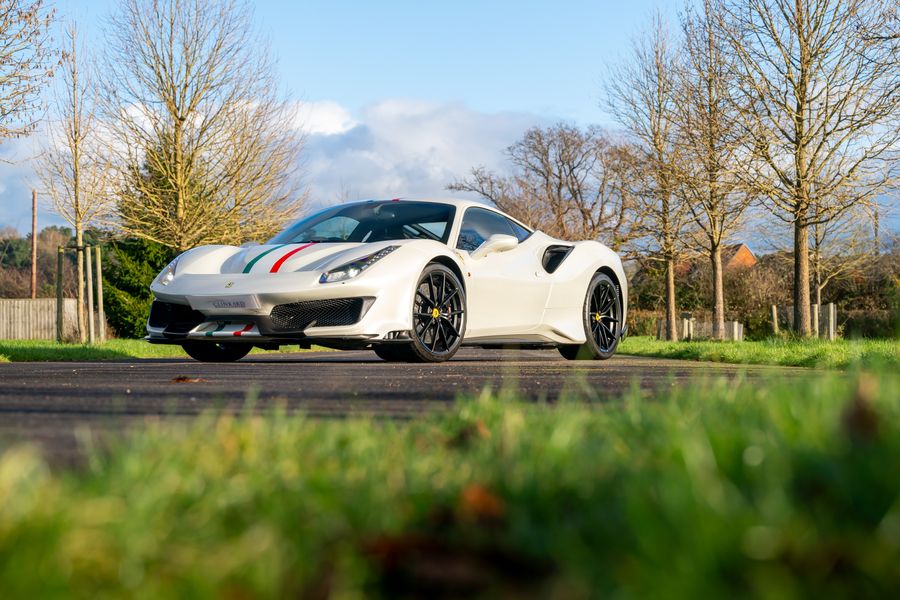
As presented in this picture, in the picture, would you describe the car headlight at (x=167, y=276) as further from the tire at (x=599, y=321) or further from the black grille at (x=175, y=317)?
the tire at (x=599, y=321)

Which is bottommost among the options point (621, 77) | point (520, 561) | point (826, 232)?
point (520, 561)

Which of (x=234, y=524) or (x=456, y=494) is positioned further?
(x=456, y=494)

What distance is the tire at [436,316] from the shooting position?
7.73 meters

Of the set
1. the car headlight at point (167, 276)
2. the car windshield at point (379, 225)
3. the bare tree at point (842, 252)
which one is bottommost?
the car headlight at point (167, 276)

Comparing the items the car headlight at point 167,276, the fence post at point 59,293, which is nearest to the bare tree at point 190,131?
the fence post at point 59,293

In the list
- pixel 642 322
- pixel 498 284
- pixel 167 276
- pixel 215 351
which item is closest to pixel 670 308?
pixel 642 322

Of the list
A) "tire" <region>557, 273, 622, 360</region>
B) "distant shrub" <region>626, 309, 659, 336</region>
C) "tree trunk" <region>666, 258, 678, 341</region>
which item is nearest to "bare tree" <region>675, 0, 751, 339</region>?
"tree trunk" <region>666, 258, 678, 341</region>

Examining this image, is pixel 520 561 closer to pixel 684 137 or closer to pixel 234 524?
pixel 234 524

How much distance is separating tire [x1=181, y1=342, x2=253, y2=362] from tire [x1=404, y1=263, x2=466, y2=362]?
74.4 inches

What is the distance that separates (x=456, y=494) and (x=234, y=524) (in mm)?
433

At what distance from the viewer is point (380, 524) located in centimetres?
167

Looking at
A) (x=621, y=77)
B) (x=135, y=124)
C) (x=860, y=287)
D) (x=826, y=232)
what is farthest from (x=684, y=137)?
(x=860, y=287)

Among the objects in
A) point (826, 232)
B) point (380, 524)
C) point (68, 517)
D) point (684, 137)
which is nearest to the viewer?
point (68, 517)

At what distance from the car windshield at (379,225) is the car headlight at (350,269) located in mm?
884
